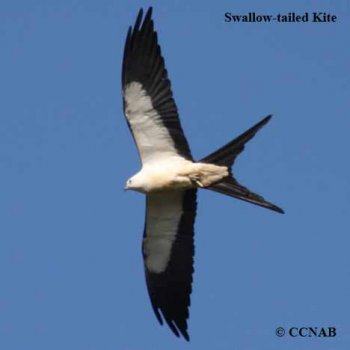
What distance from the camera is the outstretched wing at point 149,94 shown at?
12.4 meters

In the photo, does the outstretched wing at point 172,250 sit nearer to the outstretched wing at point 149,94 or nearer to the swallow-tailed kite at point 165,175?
the swallow-tailed kite at point 165,175

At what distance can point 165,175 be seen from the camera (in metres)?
12.3

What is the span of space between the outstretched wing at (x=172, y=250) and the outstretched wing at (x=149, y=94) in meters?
0.81

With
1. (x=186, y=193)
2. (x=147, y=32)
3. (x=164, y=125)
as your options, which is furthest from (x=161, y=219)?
(x=147, y=32)

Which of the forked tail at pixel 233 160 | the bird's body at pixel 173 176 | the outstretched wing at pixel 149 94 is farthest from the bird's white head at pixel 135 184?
the forked tail at pixel 233 160

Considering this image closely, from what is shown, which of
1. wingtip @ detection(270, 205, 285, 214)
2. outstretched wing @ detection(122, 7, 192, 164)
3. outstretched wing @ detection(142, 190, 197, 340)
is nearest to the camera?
wingtip @ detection(270, 205, 285, 214)

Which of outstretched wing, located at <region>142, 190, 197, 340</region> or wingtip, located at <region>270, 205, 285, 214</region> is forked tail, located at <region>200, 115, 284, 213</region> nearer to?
wingtip, located at <region>270, 205, 285, 214</region>

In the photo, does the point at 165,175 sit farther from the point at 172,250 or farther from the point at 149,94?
the point at 172,250

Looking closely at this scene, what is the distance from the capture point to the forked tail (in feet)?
38.4

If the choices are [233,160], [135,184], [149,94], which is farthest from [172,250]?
[149,94]

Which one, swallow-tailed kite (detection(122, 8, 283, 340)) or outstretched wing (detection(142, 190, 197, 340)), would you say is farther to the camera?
outstretched wing (detection(142, 190, 197, 340))

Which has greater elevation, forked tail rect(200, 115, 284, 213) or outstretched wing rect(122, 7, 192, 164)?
outstretched wing rect(122, 7, 192, 164)

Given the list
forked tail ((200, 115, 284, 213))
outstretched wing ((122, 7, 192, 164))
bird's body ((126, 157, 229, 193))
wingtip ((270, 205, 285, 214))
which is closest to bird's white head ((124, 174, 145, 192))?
bird's body ((126, 157, 229, 193))

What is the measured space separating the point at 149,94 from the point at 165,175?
3.36 feet
